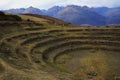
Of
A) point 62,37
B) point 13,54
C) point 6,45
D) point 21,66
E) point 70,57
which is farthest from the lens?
point 62,37

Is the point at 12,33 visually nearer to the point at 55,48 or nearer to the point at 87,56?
the point at 55,48

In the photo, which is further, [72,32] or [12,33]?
[72,32]

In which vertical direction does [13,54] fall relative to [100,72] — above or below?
above

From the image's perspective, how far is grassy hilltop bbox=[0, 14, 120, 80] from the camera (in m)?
41.1

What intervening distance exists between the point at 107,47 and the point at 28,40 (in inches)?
658

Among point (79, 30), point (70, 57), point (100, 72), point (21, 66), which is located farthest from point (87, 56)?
point (21, 66)

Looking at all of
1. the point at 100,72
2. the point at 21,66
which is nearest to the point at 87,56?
the point at 100,72

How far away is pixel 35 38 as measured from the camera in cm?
5606

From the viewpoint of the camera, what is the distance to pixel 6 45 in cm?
4622

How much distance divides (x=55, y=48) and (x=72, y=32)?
11.9 m

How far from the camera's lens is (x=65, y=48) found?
55.6 metres

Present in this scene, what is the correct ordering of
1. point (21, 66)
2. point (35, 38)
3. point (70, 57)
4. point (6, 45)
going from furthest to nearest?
point (35, 38) → point (70, 57) → point (6, 45) → point (21, 66)

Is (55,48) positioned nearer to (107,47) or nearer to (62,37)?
(62,37)

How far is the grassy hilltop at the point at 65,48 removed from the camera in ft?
135
